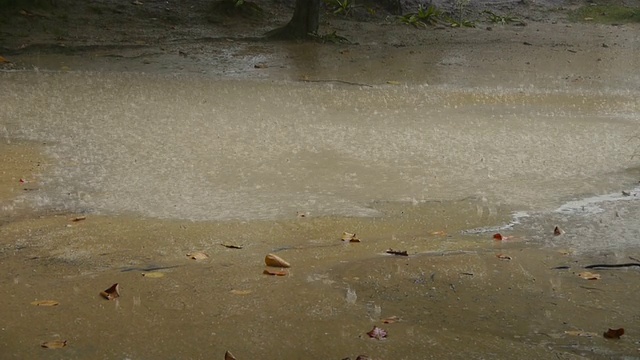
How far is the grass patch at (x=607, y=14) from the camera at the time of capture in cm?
1446

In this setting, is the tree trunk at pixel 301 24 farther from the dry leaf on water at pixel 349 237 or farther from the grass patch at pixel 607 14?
the dry leaf on water at pixel 349 237

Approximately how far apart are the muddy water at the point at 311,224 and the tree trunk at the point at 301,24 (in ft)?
12.5

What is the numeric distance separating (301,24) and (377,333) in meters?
9.29

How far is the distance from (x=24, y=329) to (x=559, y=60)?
9.02 m

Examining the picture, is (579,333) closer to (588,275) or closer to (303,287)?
(588,275)

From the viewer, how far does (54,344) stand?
10.6 ft

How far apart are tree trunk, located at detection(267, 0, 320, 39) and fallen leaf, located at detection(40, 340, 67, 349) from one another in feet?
30.3

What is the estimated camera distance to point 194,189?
5445 mm

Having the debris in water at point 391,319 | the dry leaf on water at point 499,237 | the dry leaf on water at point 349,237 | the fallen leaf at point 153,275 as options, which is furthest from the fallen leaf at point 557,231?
the fallen leaf at point 153,275

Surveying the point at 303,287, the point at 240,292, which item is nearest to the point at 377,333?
the point at 303,287

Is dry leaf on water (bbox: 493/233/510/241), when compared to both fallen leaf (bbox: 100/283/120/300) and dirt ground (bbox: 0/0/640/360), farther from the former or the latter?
fallen leaf (bbox: 100/283/120/300)

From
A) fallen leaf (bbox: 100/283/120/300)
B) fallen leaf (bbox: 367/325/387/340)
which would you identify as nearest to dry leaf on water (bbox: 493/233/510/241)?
fallen leaf (bbox: 367/325/387/340)

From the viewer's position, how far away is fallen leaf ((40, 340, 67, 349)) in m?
3.22

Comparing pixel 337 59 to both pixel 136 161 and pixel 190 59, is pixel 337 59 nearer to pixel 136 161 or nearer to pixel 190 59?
pixel 190 59
